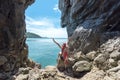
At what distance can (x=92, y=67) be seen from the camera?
2108cm

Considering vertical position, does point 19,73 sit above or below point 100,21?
below

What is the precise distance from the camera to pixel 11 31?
27547mm

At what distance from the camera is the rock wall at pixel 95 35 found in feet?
68.0

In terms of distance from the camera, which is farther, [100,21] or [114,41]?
[100,21]

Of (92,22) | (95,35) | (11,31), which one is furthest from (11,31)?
(95,35)

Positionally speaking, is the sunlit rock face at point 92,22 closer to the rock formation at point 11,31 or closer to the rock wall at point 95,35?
the rock wall at point 95,35

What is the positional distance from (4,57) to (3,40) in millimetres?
2298

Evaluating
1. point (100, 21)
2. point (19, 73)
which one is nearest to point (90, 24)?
point (100, 21)

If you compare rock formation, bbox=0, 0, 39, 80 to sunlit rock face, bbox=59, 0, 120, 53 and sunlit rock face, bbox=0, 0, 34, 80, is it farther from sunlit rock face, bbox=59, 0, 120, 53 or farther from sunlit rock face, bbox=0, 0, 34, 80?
sunlit rock face, bbox=59, 0, 120, 53

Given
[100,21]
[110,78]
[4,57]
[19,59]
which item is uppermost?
[100,21]

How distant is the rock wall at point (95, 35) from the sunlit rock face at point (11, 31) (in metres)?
5.61

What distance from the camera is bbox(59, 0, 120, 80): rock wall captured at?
68.0 ft

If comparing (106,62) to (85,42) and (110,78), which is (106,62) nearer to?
(110,78)

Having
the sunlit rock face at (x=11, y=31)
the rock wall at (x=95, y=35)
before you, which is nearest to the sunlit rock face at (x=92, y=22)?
the rock wall at (x=95, y=35)
